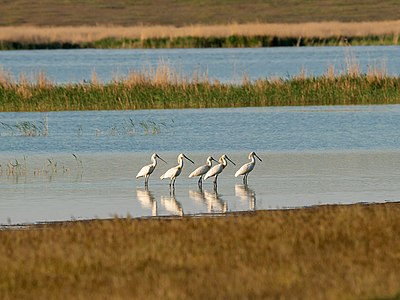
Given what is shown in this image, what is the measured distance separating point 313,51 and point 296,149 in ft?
151

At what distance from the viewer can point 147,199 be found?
15461 millimetres

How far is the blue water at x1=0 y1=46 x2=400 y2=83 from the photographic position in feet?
152

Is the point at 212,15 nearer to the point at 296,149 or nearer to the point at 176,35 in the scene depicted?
the point at 176,35

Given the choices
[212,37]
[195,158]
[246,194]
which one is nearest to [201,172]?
[246,194]

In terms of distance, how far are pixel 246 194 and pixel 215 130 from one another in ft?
35.5

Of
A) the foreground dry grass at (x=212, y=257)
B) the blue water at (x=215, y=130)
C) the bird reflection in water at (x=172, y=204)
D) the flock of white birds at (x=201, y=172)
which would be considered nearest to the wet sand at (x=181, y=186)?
the bird reflection in water at (x=172, y=204)

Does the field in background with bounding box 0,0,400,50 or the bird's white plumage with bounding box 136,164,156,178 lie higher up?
the bird's white plumage with bounding box 136,164,156,178

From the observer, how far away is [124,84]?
31359 mm

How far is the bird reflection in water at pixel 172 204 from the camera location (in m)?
14.0

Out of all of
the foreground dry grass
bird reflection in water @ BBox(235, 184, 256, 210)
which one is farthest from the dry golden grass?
the foreground dry grass

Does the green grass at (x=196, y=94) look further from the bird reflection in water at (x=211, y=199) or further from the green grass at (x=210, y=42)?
the green grass at (x=210, y=42)

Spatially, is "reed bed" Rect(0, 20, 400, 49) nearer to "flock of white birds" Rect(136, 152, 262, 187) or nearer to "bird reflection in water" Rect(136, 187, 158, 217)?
"flock of white birds" Rect(136, 152, 262, 187)

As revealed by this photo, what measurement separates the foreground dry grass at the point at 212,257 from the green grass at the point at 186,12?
98500mm

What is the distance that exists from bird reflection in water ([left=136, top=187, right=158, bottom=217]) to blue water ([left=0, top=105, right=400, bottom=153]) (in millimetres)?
6089
